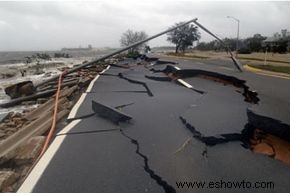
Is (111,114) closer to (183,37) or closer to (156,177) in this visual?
(156,177)

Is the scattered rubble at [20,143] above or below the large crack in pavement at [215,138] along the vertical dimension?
below

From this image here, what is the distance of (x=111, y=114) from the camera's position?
7098 millimetres

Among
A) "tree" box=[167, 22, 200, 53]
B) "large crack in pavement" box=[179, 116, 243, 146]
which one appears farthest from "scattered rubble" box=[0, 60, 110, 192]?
"tree" box=[167, 22, 200, 53]

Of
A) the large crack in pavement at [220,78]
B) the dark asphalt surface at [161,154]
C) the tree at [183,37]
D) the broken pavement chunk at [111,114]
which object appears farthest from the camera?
the tree at [183,37]

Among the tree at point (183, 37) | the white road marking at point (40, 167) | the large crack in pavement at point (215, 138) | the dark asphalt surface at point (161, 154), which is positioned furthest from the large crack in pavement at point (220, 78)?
the tree at point (183, 37)

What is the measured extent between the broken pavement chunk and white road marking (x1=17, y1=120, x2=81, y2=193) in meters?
1.32

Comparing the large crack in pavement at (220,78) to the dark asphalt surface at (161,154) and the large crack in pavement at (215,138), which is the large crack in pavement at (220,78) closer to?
the dark asphalt surface at (161,154)

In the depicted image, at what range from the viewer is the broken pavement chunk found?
22.6ft

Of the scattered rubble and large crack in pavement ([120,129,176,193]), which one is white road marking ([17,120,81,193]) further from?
large crack in pavement ([120,129,176,193])

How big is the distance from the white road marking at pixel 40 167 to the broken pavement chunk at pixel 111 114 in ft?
4.33

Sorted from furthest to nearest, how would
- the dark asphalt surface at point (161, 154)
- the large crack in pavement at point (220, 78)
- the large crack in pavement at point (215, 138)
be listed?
the large crack in pavement at point (220, 78) → the large crack in pavement at point (215, 138) → the dark asphalt surface at point (161, 154)

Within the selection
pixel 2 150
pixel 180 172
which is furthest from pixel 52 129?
pixel 180 172

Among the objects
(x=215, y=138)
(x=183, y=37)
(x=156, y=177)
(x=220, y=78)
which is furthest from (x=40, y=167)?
(x=183, y=37)

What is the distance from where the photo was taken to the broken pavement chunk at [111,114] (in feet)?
22.6
